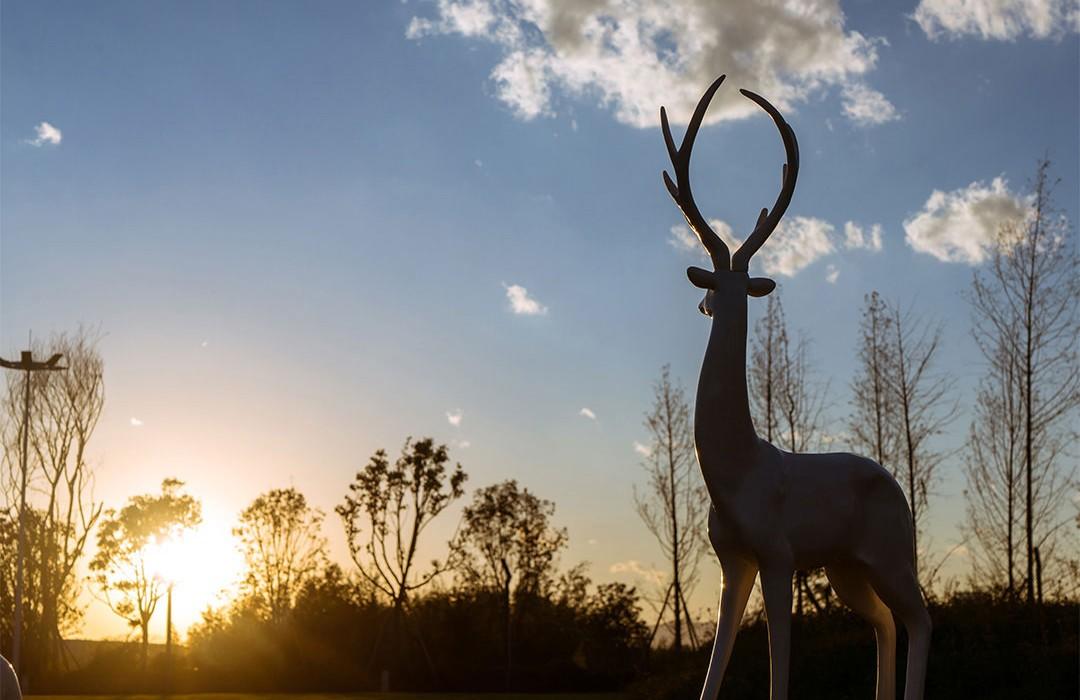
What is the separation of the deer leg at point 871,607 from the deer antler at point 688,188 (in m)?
2.06

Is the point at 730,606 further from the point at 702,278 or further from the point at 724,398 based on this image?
the point at 702,278

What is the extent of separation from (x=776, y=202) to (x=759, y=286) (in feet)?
1.73

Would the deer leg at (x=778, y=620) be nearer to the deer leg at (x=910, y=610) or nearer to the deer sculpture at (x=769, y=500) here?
the deer sculpture at (x=769, y=500)

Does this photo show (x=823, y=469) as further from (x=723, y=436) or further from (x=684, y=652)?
(x=684, y=652)

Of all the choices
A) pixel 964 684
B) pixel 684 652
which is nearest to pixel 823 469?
pixel 964 684

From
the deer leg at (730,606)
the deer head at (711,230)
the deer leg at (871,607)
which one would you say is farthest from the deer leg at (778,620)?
the deer head at (711,230)

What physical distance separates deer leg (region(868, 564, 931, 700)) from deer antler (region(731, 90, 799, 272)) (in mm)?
1952

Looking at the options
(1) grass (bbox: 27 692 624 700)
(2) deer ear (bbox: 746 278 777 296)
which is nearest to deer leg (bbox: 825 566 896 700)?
(2) deer ear (bbox: 746 278 777 296)

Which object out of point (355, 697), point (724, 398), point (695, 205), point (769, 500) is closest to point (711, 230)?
point (695, 205)

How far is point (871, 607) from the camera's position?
652 cm

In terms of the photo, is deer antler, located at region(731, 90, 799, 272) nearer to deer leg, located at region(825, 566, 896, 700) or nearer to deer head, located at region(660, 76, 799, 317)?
deer head, located at region(660, 76, 799, 317)

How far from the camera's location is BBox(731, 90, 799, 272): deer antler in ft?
19.5

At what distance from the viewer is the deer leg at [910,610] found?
6.12 meters

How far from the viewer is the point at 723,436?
5.79m
